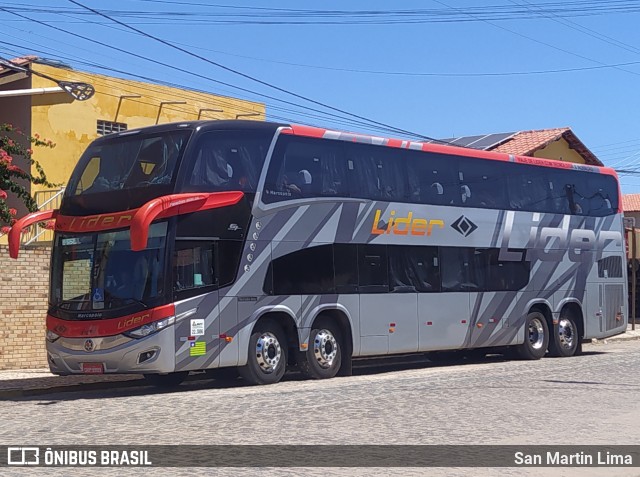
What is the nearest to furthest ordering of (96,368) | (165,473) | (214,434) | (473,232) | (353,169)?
1. (165,473)
2. (214,434)
3. (96,368)
4. (353,169)
5. (473,232)

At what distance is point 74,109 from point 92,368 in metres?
15.0

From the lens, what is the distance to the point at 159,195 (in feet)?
57.8

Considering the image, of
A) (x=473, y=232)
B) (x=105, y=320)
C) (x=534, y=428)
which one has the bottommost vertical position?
(x=534, y=428)

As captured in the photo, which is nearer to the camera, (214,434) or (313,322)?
(214,434)

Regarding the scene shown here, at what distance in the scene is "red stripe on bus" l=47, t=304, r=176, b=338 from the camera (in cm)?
1731

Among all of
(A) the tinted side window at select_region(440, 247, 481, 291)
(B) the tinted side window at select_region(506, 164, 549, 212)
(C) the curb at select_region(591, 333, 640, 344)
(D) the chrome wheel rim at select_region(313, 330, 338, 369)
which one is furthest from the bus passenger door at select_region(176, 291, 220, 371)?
(C) the curb at select_region(591, 333, 640, 344)

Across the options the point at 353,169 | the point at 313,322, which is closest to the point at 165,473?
the point at 313,322

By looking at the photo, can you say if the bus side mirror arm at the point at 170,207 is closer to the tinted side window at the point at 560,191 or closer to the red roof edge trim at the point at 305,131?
the red roof edge trim at the point at 305,131

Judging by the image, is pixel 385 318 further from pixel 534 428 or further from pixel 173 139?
pixel 534 428

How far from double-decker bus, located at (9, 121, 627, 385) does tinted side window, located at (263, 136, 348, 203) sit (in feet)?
0.10

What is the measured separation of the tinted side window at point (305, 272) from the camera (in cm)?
1948

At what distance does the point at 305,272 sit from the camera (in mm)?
19953

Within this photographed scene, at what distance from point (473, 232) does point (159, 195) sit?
8522 millimetres

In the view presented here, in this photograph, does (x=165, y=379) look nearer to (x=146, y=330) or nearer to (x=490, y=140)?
(x=146, y=330)
